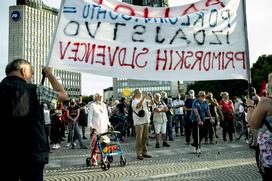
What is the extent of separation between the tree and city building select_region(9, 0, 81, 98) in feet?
311

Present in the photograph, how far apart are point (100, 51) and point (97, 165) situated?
4755 mm

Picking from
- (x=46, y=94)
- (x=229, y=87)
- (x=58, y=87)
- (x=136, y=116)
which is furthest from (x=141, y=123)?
(x=229, y=87)

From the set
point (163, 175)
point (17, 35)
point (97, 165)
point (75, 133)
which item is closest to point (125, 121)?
point (75, 133)

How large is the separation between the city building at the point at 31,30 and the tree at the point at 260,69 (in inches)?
3737

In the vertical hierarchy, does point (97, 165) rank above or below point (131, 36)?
below

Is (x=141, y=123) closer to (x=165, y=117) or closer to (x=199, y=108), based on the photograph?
(x=199, y=108)

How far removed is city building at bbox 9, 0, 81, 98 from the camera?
147875 millimetres

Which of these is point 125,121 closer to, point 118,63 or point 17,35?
point 118,63

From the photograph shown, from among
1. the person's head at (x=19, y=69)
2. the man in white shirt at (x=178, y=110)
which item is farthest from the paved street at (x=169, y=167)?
the man in white shirt at (x=178, y=110)

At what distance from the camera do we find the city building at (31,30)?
147875 mm

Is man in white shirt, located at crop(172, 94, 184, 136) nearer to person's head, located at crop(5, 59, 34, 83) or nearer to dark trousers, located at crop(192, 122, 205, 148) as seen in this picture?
dark trousers, located at crop(192, 122, 205, 148)

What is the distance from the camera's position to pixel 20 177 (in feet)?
12.2

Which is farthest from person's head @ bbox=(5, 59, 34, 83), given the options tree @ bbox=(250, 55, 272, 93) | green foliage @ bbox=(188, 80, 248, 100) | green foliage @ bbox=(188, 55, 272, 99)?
green foliage @ bbox=(188, 80, 248, 100)

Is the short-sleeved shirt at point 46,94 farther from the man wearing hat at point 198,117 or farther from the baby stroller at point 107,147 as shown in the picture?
the man wearing hat at point 198,117
